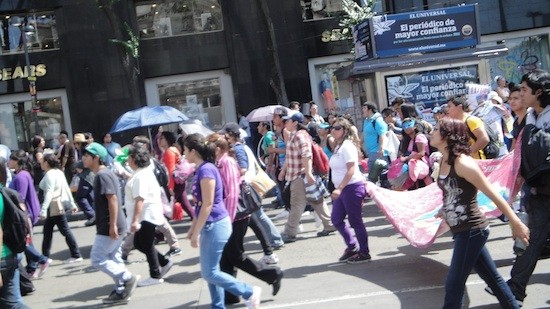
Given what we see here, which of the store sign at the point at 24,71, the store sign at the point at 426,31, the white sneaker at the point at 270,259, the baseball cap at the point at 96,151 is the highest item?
the store sign at the point at 24,71

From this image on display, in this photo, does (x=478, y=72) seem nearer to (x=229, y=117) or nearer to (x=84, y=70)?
(x=229, y=117)

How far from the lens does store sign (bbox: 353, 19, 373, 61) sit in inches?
605

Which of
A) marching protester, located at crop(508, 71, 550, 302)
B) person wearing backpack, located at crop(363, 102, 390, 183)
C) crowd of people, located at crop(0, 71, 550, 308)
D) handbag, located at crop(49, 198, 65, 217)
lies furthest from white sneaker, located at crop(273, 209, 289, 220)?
marching protester, located at crop(508, 71, 550, 302)

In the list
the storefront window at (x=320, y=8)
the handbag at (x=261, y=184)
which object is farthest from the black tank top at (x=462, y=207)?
the storefront window at (x=320, y=8)

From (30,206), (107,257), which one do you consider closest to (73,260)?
(30,206)

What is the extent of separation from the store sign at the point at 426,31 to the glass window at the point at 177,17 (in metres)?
10.1

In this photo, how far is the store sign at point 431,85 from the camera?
15.1 m

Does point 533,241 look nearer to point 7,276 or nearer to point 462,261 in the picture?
point 462,261

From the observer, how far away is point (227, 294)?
7410 mm

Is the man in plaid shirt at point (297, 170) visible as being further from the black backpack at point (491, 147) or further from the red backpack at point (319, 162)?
the black backpack at point (491, 147)

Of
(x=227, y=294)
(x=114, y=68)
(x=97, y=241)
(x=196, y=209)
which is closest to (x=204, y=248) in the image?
(x=196, y=209)

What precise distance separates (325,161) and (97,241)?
156 inches

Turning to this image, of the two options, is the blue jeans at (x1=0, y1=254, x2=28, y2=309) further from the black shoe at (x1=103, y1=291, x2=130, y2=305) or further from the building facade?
the building facade

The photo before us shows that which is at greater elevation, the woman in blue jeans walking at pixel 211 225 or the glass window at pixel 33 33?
the glass window at pixel 33 33
